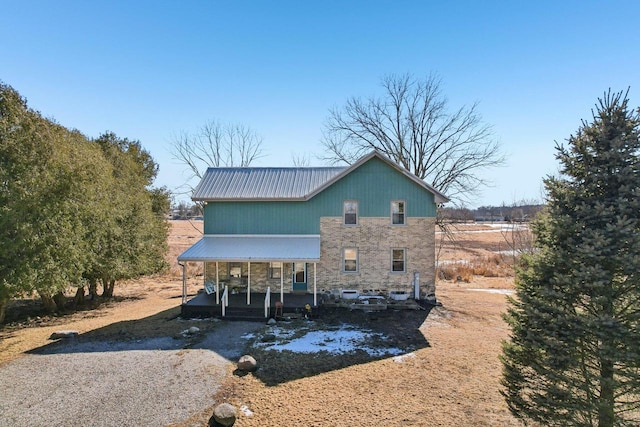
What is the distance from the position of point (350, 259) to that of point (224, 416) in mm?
11376

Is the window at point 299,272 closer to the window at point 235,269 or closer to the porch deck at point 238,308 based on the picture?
the porch deck at point 238,308

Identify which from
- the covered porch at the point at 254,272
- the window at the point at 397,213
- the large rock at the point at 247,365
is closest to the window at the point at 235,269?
the covered porch at the point at 254,272

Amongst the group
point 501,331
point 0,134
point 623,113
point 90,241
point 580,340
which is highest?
point 0,134

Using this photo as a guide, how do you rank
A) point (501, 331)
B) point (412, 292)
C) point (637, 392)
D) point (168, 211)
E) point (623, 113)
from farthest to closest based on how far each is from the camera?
point (168, 211), point (412, 292), point (501, 331), point (623, 113), point (637, 392)

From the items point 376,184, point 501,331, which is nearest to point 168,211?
point 376,184

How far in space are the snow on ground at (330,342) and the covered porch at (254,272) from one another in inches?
95.1

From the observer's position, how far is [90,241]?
15.9 meters

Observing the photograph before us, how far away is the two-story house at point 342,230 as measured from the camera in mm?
17344

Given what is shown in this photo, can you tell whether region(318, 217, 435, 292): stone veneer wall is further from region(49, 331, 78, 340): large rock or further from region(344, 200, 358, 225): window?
region(49, 331, 78, 340): large rock

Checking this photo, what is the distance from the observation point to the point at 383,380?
9008mm

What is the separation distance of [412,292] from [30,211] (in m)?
16.7

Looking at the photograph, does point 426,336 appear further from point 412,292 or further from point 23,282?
point 23,282

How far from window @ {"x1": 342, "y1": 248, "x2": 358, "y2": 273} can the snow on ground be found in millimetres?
4224

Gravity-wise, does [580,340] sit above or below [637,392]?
above
